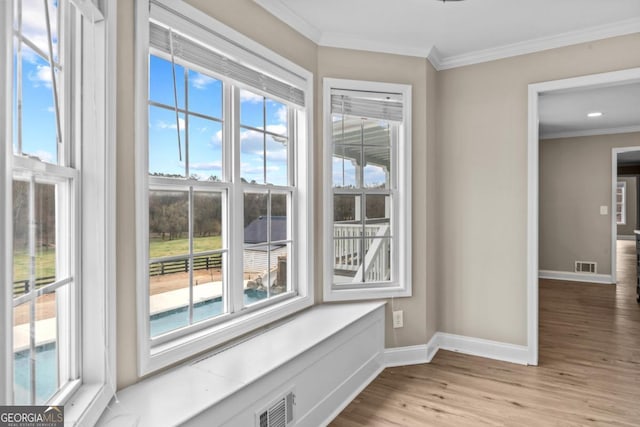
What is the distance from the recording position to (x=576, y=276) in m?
6.41

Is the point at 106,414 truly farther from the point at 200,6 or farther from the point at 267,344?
the point at 200,6

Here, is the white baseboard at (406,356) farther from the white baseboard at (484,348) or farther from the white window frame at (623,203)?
the white window frame at (623,203)

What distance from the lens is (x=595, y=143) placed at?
6277mm

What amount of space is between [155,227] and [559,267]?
691 centimetres

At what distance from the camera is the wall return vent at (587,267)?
20.6 ft

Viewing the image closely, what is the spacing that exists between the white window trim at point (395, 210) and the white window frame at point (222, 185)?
17 cm

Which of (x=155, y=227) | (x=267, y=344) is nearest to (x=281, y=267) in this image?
(x=267, y=344)

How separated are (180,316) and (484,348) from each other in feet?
8.60

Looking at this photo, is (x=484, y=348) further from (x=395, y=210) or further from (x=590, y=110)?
(x=590, y=110)

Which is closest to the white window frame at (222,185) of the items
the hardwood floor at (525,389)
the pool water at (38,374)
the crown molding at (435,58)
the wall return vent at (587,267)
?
the pool water at (38,374)

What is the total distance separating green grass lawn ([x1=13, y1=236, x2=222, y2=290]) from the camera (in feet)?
3.54

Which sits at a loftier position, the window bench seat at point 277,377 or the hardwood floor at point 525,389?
the window bench seat at point 277,377

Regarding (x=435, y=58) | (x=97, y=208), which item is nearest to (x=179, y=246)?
(x=97, y=208)

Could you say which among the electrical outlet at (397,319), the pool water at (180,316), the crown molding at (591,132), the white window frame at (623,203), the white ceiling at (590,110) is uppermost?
the white ceiling at (590,110)
